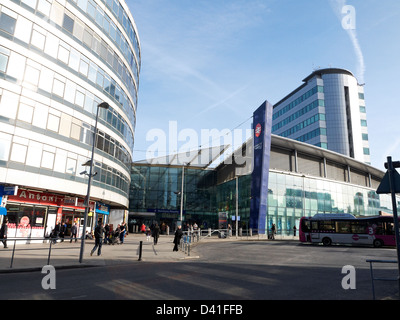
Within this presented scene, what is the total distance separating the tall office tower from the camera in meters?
73.6

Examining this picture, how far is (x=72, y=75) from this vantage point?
24.9m

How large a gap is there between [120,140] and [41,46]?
41.9ft

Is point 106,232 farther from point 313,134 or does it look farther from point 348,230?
point 313,134

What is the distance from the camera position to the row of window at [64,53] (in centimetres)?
2080

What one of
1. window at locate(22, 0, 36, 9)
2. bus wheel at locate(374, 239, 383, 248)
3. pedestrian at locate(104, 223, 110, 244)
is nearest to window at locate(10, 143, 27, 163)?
pedestrian at locate(104, 223, 110, 244)

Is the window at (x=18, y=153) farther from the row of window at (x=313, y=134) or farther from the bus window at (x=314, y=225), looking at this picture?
the row of window at (x=313, y=134)

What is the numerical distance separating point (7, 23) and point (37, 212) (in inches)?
544

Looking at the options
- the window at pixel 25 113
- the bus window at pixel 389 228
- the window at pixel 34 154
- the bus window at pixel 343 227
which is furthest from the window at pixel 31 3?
the bus window at pixel 389 228

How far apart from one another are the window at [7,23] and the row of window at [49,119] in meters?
4.31

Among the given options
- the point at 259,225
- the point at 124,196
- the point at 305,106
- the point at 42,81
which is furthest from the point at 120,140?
the point at 305,106

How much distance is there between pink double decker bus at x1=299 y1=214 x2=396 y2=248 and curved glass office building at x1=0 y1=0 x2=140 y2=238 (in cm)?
2011

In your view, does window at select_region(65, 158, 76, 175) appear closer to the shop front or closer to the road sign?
the shop front

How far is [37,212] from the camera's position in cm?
2350
